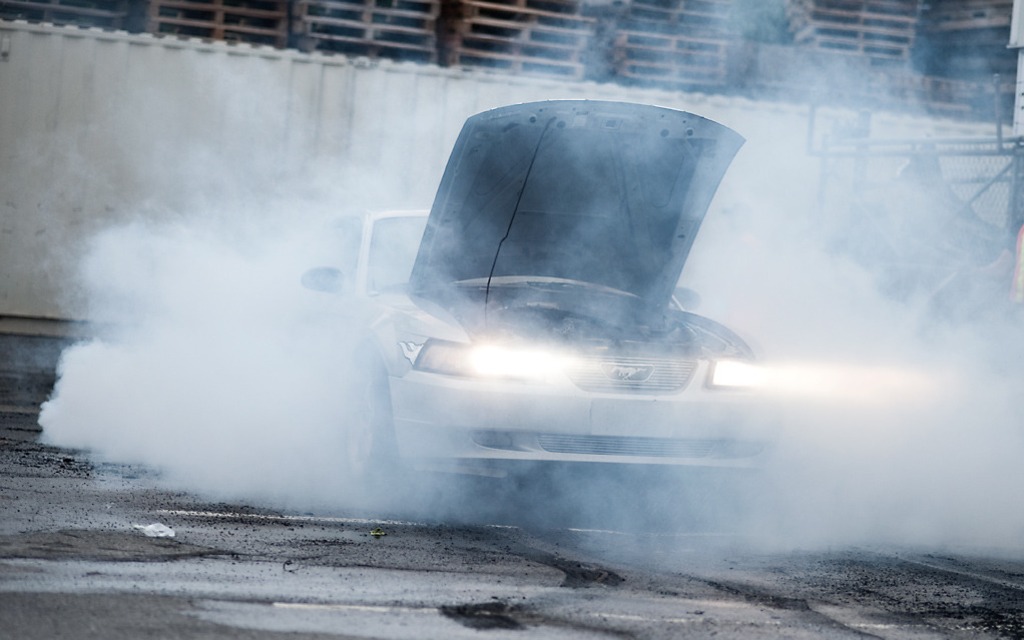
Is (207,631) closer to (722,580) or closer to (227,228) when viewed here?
(722,580)

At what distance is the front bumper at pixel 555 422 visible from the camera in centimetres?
564

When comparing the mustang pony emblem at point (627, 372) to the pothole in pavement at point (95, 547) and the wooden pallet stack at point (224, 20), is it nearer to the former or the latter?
the pothole in pavement at point (95, 547)

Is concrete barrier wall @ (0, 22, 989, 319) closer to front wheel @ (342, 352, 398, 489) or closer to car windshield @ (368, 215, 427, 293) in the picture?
car windshield @ (368, 215, 427, 293)

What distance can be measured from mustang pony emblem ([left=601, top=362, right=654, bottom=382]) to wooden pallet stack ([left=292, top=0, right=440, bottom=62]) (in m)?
7.40

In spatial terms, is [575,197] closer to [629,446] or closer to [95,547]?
[629,446]

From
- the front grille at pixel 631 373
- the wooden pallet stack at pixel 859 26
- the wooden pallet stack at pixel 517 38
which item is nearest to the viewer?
the front grille at pixel 631 373

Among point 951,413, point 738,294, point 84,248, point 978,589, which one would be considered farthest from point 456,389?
point 84,248

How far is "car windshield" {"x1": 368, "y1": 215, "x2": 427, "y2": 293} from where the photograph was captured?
23.4ft

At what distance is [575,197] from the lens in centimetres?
653

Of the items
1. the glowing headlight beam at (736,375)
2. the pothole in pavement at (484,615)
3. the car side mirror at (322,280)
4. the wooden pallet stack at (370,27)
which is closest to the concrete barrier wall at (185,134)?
the wooden pallet stack at (370,27)

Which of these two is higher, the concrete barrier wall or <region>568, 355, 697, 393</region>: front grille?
the concrete barrier wall

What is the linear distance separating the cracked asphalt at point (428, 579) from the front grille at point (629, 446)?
32cm

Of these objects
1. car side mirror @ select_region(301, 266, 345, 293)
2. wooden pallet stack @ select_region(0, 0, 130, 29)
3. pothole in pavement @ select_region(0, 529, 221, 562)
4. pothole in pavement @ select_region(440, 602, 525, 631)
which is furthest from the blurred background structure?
pothole in pavement @ select_region(440, 602, 525, 631)

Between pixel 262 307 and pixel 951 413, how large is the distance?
152 inches
